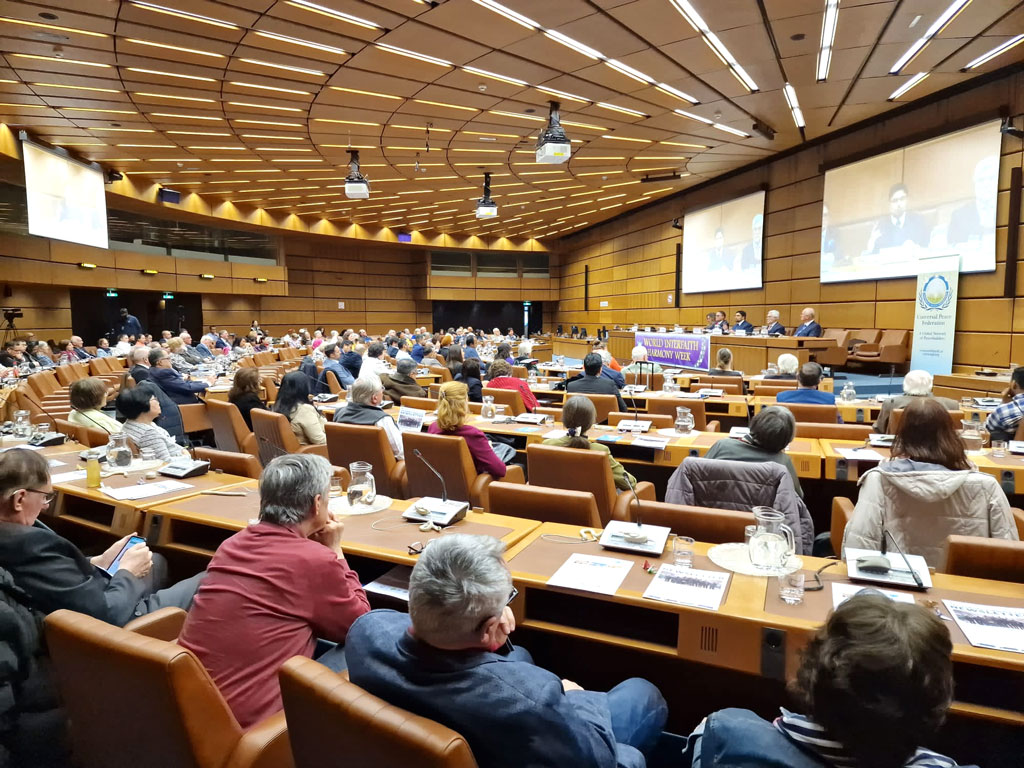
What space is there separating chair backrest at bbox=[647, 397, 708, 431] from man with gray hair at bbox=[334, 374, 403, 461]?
8.27 ft

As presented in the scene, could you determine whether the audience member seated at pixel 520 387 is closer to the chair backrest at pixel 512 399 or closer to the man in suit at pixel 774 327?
Answer: the chair backrest at pixel 512 399

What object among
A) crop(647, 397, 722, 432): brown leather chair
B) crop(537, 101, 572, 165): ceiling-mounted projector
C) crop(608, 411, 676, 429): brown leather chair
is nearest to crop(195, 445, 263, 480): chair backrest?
crop(608, 411, 676, 429): brown leather chair

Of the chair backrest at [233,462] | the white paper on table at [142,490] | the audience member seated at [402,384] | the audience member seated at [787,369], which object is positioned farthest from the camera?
the audience member seated at [787,369]

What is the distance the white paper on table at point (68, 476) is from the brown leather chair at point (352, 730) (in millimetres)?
2814

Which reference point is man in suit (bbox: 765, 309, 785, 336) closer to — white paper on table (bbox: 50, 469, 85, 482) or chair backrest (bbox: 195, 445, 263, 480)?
chair backrest (bbox: 195, 445, 263, 480)

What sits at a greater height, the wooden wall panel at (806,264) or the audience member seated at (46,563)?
the wooden wall panel at (806,264)

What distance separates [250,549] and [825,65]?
8675 mm

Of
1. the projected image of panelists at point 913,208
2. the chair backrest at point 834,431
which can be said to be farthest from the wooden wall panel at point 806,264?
the chair backrest at point 834,431

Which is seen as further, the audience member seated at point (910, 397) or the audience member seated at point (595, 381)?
the audience member seated at point (595, 381)

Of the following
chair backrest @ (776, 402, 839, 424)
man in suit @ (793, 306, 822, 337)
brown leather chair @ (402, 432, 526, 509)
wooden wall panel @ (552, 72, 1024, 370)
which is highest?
wooden wall panel @ (552, 72, 1024, 370)

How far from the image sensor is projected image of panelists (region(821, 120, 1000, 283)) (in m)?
8.63

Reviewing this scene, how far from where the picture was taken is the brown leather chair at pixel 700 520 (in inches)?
96.7

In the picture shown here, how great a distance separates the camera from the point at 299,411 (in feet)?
16.8

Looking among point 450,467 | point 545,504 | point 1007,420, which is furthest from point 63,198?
point 1007,420
